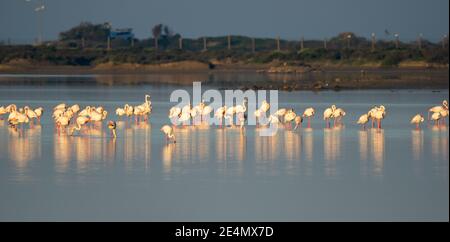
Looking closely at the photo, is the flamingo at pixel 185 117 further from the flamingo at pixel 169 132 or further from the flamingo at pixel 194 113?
the flamingo at pixel 169 132

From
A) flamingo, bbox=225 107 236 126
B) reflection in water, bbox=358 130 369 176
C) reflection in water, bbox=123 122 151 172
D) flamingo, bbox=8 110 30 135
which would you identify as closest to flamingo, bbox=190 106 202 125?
flamingo, bbox=225 107 236 126

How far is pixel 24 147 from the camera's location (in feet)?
62.8

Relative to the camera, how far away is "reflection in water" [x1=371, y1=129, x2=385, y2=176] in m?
16.7

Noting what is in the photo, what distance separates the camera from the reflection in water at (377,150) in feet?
54.8

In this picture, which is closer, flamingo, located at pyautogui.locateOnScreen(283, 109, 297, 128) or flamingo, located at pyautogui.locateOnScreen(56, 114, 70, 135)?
flamingo, located at pyautogui.locateOnScreen(56, 114, 70, 135)

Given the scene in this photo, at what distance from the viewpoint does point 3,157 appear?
17797mm

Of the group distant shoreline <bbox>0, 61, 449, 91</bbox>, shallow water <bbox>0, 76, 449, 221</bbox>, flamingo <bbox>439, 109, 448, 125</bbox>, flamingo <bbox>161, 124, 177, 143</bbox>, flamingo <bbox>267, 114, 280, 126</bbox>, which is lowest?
shallow water <bbox>0, 76, 449, 221</bbox>

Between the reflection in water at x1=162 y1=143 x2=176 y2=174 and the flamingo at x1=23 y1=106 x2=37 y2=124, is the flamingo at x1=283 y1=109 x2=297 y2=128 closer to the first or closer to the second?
the reflection in water at x1=162 y1=143 x2=176 y2=174

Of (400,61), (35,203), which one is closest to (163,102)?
(35,203)

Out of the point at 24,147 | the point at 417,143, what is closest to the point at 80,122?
the point at 24,147

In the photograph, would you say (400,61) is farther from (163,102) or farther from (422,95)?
(163,102)

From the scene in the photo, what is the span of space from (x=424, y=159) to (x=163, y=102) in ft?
49.1

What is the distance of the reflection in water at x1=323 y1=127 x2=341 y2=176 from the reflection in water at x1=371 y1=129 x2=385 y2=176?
1.89 feet
